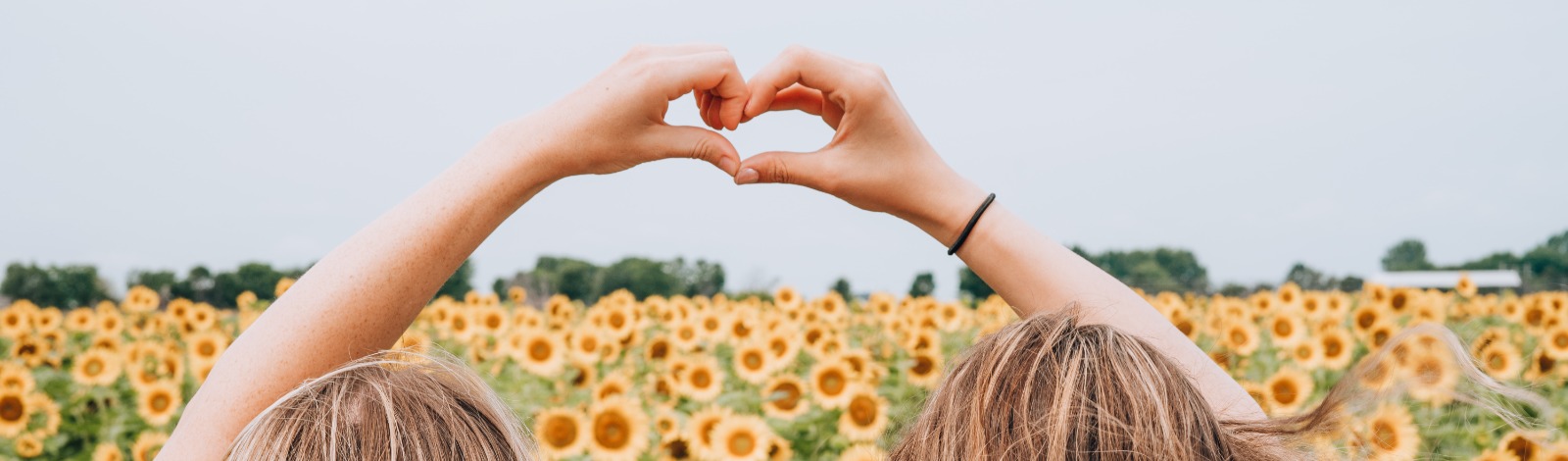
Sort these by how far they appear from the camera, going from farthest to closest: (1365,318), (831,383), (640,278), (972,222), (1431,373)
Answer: (640,278) → (1365,318) → (831,383) → (972,222) → (1431,373)

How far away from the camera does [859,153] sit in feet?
5.68

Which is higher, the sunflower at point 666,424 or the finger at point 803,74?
the finger at point 803,74

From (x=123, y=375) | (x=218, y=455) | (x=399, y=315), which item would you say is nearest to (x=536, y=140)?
(x=399, y=315)

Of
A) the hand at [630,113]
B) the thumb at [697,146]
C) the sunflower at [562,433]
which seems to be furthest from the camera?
the sunflower at [562,433]

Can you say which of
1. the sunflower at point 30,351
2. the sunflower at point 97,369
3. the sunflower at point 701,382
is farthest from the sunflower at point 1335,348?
the sunflower at point 30,351

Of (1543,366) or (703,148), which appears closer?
(703,148)

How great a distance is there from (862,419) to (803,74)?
96.9 inches

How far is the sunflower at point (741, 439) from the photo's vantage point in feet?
11.0

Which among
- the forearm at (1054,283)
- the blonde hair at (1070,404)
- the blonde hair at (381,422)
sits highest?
the forearm at (1054,283)

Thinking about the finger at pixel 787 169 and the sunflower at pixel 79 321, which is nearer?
the finger at pixel 787 169

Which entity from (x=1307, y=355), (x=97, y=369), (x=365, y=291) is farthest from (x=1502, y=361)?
(x=97, y=369)

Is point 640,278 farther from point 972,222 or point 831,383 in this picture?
point 972,222

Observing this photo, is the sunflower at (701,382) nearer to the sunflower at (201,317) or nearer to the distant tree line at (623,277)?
the sunflower at (201,317)

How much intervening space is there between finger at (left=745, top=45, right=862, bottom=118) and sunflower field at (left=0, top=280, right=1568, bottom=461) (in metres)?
1.10
